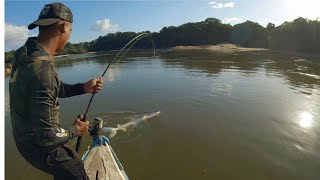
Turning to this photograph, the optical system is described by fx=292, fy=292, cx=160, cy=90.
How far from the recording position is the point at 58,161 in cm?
373

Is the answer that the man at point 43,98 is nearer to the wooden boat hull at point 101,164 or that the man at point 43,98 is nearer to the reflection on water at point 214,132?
the wooden boat hull at point 101,164

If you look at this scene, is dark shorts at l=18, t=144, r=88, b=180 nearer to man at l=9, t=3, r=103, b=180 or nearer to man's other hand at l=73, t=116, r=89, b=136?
man at l=9, t=3, r=103, b=180

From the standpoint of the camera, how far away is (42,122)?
3.30m

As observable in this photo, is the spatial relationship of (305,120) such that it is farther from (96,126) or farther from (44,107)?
(44,107)

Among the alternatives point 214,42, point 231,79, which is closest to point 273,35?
point 214,42

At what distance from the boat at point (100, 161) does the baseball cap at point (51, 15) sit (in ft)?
6.60

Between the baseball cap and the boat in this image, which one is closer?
the baseball cap

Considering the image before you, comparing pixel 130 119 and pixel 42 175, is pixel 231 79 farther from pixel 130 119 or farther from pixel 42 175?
pixel 42 175

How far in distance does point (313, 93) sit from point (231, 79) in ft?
21.7

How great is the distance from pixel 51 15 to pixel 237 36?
95014mm

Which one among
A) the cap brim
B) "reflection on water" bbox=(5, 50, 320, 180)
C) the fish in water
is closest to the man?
the cap brim

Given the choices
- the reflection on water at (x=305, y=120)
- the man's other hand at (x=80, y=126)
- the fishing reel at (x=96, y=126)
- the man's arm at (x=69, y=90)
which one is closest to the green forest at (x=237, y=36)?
the reflection on water at (x=305, y=120)

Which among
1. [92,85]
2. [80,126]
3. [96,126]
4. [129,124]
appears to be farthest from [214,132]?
[80,126]

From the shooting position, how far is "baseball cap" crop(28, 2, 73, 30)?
3566 mm
